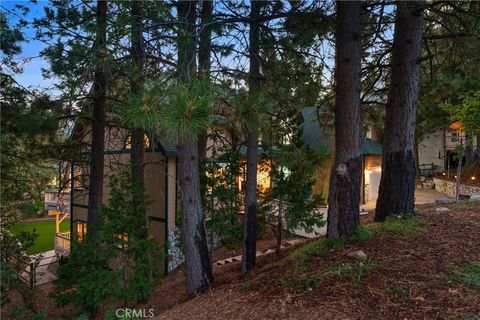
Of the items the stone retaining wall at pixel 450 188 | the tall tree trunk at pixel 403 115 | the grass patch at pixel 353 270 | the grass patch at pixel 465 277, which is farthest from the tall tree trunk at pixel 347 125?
the stone retaining wall at pixel 450 188

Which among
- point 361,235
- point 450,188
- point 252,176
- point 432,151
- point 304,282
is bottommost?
point 450,188

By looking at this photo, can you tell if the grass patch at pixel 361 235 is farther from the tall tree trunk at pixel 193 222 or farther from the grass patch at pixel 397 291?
the tall tree trunk at pixel 193 222

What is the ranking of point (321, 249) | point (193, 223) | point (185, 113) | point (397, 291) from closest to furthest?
point (185, 113), point (397, 291), point (321, 249), point (193, 223)

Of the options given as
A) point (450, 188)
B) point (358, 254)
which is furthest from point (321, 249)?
point (450, 188)

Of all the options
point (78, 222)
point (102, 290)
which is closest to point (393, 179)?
point (102, 290)

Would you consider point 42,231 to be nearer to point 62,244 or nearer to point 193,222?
point 62,244

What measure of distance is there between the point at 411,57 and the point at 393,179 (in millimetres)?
1947

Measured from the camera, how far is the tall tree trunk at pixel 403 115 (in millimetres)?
5516

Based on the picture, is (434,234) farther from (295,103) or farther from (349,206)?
(295,103)

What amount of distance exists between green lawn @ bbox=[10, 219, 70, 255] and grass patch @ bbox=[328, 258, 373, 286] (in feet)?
61.7

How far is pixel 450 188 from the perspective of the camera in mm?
19109

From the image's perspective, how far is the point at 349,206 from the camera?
4.25 meters

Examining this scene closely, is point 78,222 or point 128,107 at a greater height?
point 128,107

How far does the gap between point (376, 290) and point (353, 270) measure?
→ 38 centimetres
